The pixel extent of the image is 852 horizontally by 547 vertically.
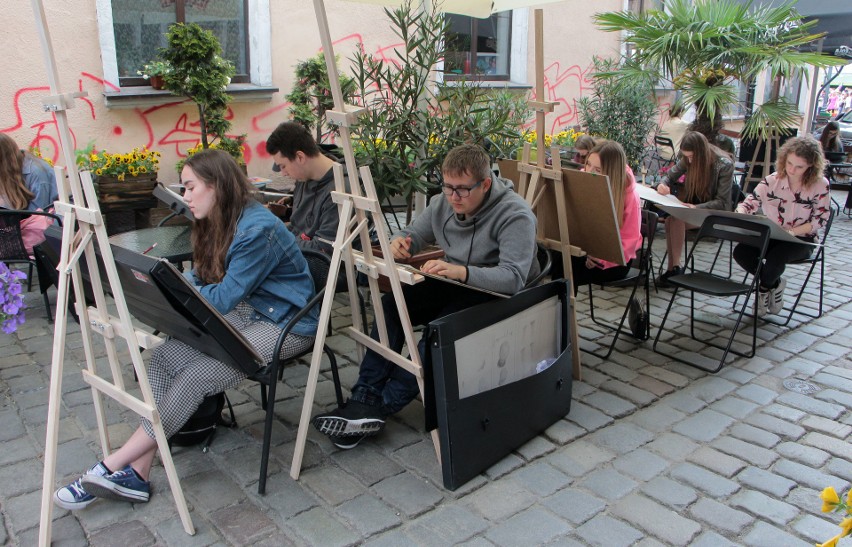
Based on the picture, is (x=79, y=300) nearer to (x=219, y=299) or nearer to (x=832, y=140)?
(x=219, y=299)

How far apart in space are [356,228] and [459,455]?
0.99 meters

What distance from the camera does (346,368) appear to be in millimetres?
4004

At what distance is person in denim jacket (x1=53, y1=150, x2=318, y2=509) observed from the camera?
2.67m

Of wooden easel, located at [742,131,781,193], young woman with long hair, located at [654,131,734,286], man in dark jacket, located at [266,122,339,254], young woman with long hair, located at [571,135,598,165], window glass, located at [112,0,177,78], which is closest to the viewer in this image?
man in dark jacket, located at [266,122,339,254]

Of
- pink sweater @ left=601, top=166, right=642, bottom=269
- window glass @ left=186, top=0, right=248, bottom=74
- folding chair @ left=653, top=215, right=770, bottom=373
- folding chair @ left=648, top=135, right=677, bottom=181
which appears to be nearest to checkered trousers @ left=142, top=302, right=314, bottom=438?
pink sweater @ left=601, top=166, right=642, bottom=269

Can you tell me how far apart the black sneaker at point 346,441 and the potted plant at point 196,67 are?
424 cm

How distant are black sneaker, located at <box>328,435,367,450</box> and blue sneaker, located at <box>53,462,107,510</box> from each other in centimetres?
92

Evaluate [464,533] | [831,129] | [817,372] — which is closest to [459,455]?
[464,533]

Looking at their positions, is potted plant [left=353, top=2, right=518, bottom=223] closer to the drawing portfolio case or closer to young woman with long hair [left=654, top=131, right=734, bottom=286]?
the drawing portfolio case

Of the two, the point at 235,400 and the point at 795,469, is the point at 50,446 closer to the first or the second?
the point at 235,400

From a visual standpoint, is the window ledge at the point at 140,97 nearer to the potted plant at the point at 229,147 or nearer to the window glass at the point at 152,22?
the window glass at the point at 152,22

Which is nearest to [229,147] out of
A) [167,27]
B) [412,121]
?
[167,27]

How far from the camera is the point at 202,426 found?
3096mm

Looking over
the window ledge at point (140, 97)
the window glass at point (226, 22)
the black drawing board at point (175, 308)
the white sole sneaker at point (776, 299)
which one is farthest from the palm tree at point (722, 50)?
the black drawing board at point (175, 308)
